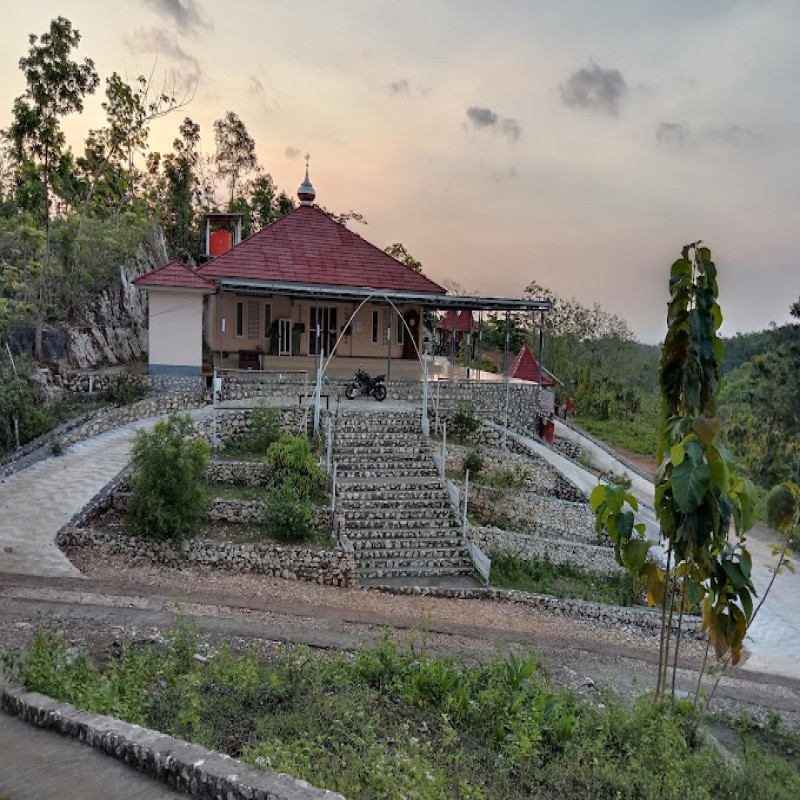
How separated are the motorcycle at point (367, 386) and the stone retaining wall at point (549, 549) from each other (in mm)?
5985

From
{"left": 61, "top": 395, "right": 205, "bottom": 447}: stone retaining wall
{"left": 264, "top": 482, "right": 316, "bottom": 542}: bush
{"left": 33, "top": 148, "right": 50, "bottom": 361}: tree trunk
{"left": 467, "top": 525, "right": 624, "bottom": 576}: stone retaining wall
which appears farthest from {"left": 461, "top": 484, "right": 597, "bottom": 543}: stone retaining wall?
{"left": 33, "top": 148, "right": 50, "bottom": 361}: tree trunk

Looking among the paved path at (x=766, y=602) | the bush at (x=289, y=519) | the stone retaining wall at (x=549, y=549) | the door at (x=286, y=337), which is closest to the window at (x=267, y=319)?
the door at (x=286, y=337)

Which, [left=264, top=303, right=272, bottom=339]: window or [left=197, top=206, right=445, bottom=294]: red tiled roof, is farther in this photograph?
[left=264, top=303, right=272, bottom=339]: window

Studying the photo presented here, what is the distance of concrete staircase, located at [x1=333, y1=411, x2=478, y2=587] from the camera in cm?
1114

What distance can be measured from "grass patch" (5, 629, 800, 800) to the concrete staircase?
491 centimetres

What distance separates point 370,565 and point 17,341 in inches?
498

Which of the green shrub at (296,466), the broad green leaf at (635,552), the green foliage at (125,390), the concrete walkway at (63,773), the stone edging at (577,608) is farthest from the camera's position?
the green foliage at (125,390)

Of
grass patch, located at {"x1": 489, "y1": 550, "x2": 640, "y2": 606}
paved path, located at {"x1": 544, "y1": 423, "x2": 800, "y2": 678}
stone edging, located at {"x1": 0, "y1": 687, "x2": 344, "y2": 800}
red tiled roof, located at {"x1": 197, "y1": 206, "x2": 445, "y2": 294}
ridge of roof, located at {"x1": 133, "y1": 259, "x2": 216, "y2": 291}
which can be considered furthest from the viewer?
red tiled roof, located at {"x1": 197, "y1": 206, "x2": 445, "y2": 294}

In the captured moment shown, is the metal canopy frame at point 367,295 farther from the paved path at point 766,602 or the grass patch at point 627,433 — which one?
the grass patch at point 627,433

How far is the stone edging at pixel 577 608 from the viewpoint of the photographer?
10.1 metres

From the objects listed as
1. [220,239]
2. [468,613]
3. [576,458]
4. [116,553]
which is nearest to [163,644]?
[116,553]

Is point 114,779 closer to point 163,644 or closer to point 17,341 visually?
point 163,644

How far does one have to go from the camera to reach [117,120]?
20484 mm

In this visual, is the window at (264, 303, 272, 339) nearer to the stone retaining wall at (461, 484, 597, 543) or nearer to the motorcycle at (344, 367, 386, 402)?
the motorcycle at (344, 367, 386, 402)
